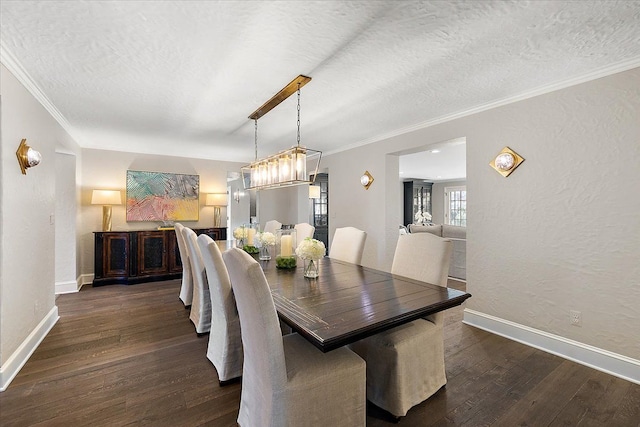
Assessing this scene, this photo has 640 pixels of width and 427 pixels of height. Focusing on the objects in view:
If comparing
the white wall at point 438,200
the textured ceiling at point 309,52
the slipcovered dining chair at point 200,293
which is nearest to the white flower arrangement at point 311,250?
the slipcovered dining chair at point 200,293

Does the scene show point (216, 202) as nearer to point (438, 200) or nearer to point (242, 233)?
point (242, 233)

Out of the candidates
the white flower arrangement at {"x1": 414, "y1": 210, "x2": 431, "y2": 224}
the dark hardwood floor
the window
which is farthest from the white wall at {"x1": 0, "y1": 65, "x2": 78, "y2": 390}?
the window

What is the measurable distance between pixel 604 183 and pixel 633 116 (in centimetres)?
52

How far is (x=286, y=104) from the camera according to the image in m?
3.03

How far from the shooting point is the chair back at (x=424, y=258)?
209 cm

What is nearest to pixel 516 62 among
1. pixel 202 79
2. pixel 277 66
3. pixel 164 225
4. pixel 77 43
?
pixel 277 66

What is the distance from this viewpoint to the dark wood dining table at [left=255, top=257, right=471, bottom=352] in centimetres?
133

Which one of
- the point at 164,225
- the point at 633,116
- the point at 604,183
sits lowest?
the point at 164,225

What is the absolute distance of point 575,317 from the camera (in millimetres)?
2484

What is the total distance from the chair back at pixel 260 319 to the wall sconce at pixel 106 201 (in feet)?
14.0

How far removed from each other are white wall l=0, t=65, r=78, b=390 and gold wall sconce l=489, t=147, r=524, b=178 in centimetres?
415

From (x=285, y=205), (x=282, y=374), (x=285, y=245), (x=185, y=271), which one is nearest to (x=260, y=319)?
(x=282, y=374)

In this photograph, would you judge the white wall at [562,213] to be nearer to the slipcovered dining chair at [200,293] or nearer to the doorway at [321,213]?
the slipcovered dining chair at [200,293]

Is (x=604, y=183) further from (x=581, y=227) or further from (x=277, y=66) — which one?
(x=277, y=66)
